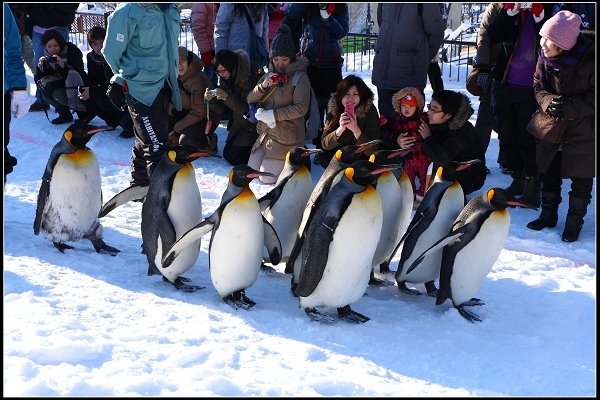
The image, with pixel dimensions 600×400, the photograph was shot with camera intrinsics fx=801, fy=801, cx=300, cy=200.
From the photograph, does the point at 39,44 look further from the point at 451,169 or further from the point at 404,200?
the point at 451,169

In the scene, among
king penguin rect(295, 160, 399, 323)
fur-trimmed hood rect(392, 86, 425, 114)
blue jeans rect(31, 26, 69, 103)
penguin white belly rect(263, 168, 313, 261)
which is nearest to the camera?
king penguin rect(295, 160, 399, 323)

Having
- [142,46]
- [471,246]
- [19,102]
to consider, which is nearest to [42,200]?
[19,102]

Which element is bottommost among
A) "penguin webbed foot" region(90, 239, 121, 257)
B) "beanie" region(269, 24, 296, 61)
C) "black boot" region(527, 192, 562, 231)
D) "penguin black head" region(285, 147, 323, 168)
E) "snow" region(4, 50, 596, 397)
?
"snow" region(4, 50, 596, 397)

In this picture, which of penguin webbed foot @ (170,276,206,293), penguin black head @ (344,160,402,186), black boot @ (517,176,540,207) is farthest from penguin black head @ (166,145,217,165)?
black boot @ (517,176,540,207)

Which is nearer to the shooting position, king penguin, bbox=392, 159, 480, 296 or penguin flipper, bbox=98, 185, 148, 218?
king penguin, bbox=392, 159, 480, 296

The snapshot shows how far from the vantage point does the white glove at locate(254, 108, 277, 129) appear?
5246 mm

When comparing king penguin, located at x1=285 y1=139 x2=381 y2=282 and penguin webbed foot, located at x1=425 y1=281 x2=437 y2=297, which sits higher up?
king penguin, located at x1=285 y1=139 x2=381 y2=282

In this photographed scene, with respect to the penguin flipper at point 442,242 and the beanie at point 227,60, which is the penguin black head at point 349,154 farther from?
the beanie at point 227,60

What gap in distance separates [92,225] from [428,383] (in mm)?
2020

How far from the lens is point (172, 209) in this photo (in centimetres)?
352

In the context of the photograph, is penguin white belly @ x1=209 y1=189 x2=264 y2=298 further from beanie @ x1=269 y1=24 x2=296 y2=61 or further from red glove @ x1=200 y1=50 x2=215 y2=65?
red glove @ x1=200 y1=50 x2=215 y2=65

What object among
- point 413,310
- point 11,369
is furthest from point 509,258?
point 11,369

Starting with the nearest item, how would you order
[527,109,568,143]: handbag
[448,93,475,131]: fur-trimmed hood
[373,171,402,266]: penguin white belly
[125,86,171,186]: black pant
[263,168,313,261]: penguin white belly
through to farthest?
[373,171,402,266]: penguin white belly < [263,168,313,261]: penguin white belly < [527,109,568,143]: handbag < [448,93,475,131]: fur-trimmed hood < [125,86,171,186]: black pant

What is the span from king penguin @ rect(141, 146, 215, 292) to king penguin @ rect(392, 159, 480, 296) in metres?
0.94
